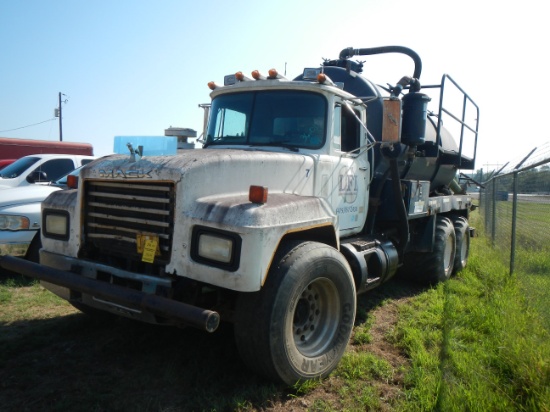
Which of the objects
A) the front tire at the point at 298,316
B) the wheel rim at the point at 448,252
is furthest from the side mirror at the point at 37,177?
the wheel rim at the point at 448,252

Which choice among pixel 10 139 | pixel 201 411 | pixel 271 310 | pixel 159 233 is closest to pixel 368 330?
pixel 271 310

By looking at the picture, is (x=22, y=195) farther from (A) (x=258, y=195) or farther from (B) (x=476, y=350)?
(B) (x=476, y=350)

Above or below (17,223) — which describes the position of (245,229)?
above

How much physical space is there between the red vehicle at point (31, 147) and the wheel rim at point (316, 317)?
15.6m

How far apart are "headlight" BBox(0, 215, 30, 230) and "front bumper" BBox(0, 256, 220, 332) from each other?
2.68m

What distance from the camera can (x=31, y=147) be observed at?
56.7 ft

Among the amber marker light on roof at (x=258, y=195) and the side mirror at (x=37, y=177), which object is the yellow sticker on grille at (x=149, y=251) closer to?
the amber marker light on roof at (x=258, y=195)

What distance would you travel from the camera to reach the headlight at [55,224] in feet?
13.0

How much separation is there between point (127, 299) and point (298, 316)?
1478 mm

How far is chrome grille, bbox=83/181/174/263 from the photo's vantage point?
131 inches

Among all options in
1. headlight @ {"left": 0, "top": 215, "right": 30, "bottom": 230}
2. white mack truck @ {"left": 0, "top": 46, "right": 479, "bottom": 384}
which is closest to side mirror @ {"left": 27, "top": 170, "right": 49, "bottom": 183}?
headlight @ {"left": 0, "top": 215, "right": 30, "bottom": 230}

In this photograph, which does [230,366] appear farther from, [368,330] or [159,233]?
[368,330]

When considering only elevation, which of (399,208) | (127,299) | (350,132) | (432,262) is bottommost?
(432,262)

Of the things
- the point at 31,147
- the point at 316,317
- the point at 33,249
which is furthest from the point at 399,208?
the point at 31,147
